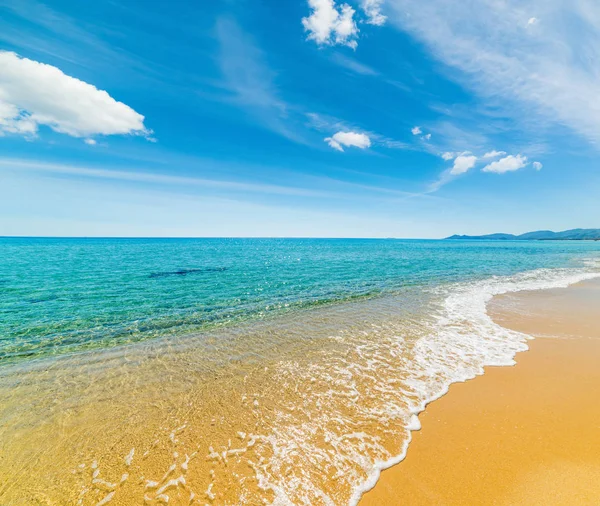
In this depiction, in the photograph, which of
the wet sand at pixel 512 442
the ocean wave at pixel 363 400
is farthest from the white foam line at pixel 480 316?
the wet sand at pixel 512 442

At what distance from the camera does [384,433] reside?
6250 mm

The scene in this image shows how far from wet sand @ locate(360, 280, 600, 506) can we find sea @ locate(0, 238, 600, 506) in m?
0.51

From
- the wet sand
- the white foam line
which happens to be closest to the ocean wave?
the white foam line

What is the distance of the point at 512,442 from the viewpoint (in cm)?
581

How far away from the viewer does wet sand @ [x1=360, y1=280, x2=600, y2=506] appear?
186 inches

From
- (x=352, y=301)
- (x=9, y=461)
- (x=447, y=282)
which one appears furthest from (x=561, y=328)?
(x=9, y=461)

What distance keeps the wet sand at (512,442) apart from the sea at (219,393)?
0.51 m

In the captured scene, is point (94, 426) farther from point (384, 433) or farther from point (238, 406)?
point (384, 433)

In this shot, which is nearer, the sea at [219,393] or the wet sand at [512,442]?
the wet sand at [512,442]

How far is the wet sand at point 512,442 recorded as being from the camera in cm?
472

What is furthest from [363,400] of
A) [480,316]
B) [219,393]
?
[480,316]

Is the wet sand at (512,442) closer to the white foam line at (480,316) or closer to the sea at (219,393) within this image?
the white foam line at (480,316)

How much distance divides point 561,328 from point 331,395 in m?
13.5

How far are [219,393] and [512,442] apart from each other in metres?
7.65
